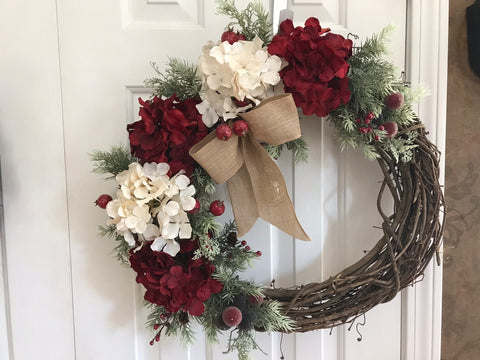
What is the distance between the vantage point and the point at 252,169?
75 centimetres

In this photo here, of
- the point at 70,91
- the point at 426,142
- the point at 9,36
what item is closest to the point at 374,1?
the point at 426,142

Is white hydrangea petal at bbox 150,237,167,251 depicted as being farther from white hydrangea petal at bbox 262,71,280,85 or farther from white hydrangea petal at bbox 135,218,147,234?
white hydrangea petal at bbox 262,71,280,85

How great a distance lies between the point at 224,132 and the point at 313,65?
21 centimetres

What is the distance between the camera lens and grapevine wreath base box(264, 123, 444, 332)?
81 centimetres

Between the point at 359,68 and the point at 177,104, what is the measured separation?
1.23ft

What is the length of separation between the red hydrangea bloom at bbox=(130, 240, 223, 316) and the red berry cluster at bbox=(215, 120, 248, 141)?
226 mm

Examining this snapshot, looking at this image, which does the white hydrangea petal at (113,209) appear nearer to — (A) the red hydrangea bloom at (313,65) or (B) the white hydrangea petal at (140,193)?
(B) the white hydrangea petal at (140,193)

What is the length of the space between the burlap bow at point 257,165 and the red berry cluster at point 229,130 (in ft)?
0.05

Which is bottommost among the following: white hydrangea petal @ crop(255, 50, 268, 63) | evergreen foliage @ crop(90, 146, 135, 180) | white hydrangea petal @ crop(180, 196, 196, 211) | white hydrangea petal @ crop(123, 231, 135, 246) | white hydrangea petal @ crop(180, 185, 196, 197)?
white hydrangea petal @ crop(123, 231, 135, 246)

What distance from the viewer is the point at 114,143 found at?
2.95 ft

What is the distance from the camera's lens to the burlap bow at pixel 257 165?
69 centimetres

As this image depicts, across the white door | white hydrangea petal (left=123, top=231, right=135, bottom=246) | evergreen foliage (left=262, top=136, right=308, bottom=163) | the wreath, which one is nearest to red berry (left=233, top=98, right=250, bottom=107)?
the wreath

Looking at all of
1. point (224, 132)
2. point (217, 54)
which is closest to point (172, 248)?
point (224, 132)

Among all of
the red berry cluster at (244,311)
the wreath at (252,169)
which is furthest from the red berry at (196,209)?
the red berry cluster at (244,311)
